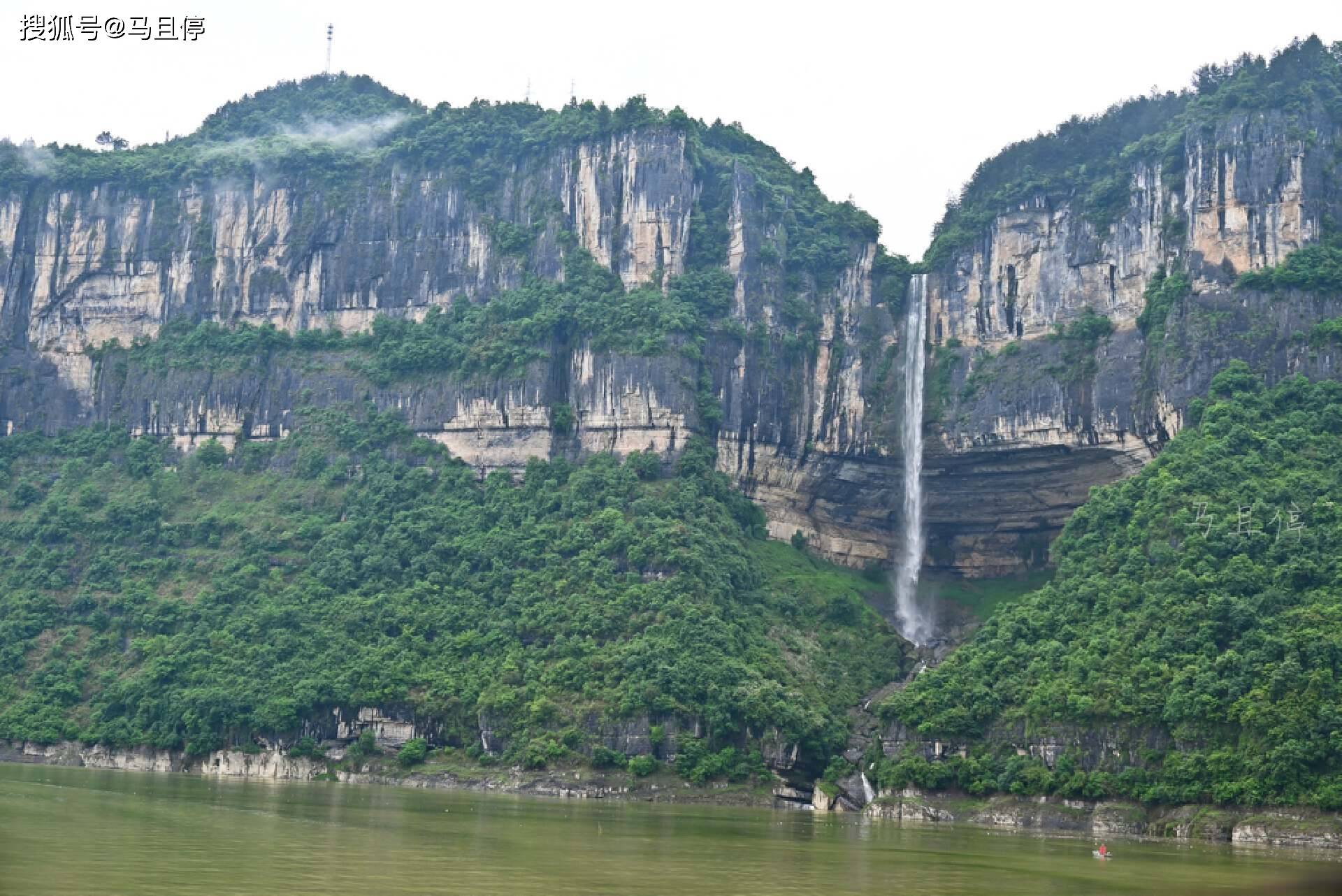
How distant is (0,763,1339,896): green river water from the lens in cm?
3834

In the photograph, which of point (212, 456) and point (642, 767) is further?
point (212, 456)

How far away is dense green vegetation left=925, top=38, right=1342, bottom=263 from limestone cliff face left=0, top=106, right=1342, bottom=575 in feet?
3.56

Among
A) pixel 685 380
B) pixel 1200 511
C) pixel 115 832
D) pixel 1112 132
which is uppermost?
pixel 1112 132

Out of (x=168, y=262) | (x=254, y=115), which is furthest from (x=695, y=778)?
(x=254, y=115)

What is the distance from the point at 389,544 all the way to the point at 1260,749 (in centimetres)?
5292

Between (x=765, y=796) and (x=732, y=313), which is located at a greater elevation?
(x=732, y=313)

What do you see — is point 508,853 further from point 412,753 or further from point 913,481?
point 913,481

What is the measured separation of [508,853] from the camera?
4616cm

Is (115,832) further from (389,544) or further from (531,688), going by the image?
(389,544)

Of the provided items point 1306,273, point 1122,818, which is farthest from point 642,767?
point 1306,273

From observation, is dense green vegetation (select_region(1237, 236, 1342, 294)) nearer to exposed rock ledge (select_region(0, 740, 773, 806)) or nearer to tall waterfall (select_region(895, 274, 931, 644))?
tall waterfall (select_region(895, 274, 931, 644))

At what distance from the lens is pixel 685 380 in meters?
106

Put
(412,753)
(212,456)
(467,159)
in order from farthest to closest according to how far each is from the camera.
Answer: (467,159) → (212,456) → (412,753)

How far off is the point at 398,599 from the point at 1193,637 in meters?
43.0
